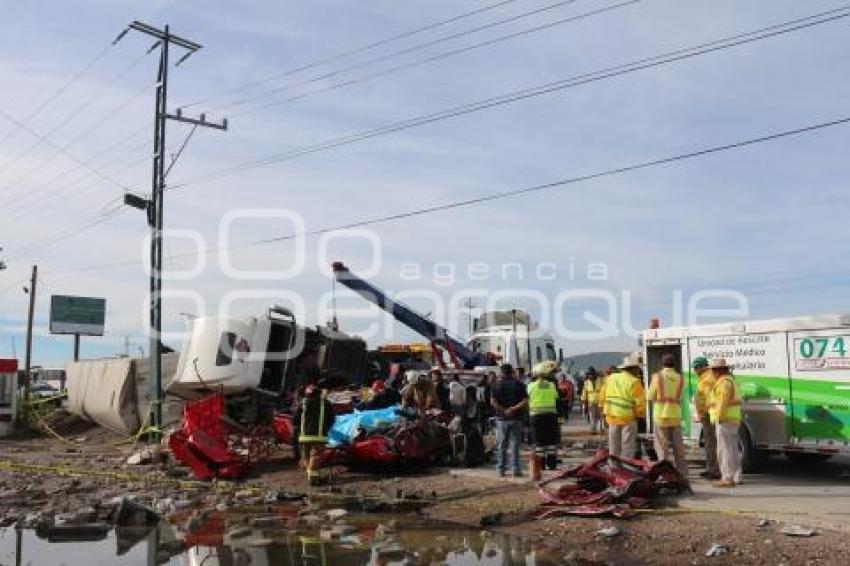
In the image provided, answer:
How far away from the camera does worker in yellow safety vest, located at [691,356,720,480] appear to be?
43.0ft

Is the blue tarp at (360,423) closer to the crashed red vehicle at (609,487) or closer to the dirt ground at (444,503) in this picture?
the dirt ground at (444,503)

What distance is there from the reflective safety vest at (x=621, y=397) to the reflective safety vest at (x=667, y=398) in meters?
0.41

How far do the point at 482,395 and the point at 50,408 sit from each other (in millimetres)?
19086

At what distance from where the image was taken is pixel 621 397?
1295cm

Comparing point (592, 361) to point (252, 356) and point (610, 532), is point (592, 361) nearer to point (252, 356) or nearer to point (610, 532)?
point (252, 356)

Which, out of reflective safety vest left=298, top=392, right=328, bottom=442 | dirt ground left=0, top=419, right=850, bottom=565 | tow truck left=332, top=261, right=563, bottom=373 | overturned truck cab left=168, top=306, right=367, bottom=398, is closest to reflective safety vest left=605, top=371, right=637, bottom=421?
dirt ground left=0, top=419, right=850, bottom=565

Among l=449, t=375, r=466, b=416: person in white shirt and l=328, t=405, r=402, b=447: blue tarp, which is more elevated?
l=449, t=375, r=466, b=416: person in white shirt

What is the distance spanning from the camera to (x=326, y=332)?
71.5 ft

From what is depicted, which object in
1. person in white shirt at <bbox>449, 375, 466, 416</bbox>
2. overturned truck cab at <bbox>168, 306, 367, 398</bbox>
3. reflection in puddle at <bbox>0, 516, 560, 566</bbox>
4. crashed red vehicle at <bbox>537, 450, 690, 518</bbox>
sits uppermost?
overturned truck cab at <bbox>168, 306, 367, 398</bbox>

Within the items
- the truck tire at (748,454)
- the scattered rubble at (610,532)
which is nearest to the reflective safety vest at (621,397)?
the truck tire at (748,454)

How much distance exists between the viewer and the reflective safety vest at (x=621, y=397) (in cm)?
1289

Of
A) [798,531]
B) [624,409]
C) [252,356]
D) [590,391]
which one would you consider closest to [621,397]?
[624,409]

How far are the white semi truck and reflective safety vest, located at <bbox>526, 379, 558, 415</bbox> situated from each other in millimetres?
2234

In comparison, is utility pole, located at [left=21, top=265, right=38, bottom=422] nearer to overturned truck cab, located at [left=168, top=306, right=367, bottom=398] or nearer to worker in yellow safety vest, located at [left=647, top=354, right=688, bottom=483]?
overturned truck cab, located at [left=168, top=306, right=367, bottom=398]
